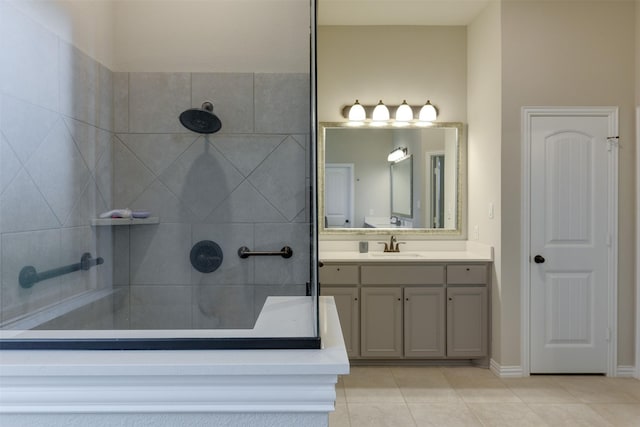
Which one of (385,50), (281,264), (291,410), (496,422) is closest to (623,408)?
(496,422)

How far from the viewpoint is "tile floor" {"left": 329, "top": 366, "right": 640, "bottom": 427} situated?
7.96ft

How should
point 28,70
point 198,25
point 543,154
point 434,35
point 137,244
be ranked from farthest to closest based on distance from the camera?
1. point 434,35
2. point 543,154
3. point 198,25
4. point 137,244
5. point 28,70

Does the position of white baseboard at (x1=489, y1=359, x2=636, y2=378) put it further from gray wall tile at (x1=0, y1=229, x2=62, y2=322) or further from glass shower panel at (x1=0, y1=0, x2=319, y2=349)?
gray wall tile at (x1=0, y1=229, x2=62, y2=322)

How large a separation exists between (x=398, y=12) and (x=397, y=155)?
45.3 inches

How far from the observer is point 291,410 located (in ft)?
2.83

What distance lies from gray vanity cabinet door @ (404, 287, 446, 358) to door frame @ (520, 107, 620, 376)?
22.3 inches

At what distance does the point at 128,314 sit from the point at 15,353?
0.91 metres

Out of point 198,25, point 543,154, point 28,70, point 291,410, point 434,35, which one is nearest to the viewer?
point 291,410

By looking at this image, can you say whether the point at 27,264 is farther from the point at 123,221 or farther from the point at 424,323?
the point at 424,323

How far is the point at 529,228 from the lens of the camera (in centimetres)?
307

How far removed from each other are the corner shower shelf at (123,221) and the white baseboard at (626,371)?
10.8 feet

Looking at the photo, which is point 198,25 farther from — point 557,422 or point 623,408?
point 623,408

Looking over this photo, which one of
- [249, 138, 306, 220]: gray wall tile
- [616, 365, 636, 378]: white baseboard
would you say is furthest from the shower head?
[616, 365, 636, 378]: white baseboard

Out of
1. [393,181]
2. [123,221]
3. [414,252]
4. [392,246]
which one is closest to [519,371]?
[414,252]
